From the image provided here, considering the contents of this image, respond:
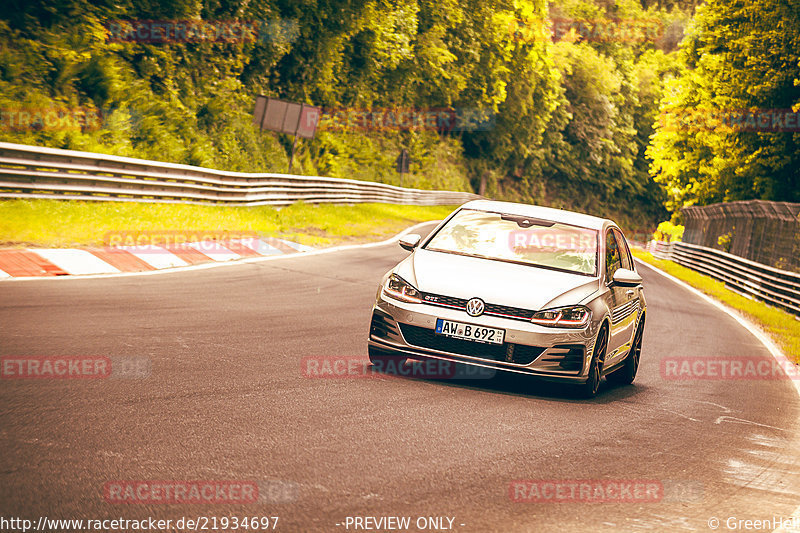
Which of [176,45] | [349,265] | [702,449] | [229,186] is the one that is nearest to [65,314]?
[702,449]

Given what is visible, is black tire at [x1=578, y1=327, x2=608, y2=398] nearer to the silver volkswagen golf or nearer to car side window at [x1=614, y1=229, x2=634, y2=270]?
the silver volkswagen golf

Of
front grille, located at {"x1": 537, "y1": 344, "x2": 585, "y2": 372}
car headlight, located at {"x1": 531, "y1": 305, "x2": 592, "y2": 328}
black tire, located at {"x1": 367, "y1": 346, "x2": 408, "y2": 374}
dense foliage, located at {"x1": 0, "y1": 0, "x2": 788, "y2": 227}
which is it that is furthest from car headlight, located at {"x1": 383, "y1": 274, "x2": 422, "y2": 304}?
dense foliage, located at {"x1": 0, "y1": 0, "x2": 788, "y2": 227}

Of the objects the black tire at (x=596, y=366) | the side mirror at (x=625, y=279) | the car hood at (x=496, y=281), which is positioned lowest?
the black tire at (x=596, y=366)

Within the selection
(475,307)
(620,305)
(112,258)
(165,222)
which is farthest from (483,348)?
(165,222)

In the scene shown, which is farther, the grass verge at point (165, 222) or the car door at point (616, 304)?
the grass verge at point (165, 222)

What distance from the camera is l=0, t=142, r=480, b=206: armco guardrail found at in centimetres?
1495

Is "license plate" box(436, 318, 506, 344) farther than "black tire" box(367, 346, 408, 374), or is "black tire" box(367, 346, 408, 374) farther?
"black tire" box(367, 346, 408, 374)

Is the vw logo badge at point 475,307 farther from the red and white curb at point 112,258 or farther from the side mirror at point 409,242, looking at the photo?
the red and white curb at point 112,258

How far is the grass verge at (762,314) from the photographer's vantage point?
48.2 feet

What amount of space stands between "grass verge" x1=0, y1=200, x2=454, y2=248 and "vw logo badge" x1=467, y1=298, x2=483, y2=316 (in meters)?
8.00

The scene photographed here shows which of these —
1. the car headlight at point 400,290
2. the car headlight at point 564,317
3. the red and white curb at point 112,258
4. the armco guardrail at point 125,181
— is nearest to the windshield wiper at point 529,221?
the car headlight at point 564,317

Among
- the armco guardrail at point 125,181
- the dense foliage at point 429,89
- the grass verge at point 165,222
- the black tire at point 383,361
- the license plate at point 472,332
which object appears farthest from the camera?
the dense foliage at point 429,89

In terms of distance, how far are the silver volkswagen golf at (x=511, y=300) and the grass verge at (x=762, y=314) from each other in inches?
236

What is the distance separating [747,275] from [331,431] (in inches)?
856
